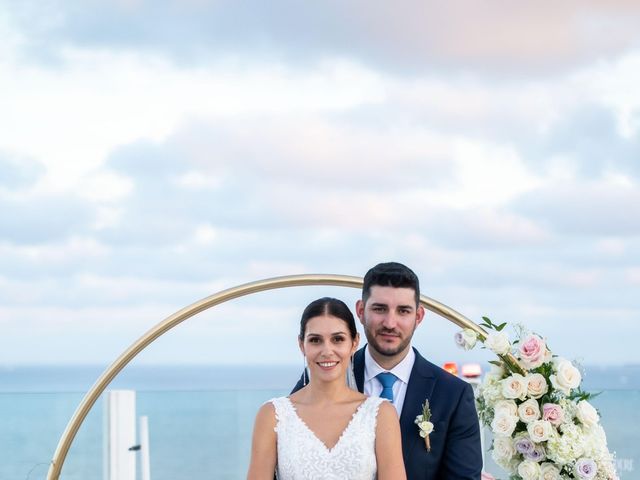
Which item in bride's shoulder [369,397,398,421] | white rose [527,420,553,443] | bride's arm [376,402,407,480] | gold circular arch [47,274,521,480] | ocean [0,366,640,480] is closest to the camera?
bride's arm [376,402,407,480]

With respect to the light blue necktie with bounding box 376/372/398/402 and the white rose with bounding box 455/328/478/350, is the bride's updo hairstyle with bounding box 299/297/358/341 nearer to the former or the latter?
the light blue necktie with bounding box 376/372/398/402

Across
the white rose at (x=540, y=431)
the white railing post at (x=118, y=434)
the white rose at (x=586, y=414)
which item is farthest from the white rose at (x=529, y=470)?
the white railing post at (x=118, y=434)

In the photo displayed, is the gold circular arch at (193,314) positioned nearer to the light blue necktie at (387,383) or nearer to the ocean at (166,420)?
the light blue necktie at (387,383)

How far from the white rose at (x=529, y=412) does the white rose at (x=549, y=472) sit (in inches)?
8.4

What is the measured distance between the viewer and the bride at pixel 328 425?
3.70 m

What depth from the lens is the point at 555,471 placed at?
14.2 feet

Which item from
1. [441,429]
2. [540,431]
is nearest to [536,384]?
[540,431]

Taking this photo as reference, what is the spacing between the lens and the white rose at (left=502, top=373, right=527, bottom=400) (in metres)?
4.34

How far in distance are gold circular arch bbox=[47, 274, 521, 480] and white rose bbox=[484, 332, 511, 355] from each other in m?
0.58

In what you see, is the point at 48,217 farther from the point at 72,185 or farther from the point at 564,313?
the point at 564,313

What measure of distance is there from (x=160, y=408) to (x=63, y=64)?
664cm

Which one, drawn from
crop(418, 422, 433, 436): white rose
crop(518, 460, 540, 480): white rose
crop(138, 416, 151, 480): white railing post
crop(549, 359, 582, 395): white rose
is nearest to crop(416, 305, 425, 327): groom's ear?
crop(418, 422, 433, 436): white rose

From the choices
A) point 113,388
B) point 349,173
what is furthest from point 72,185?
point 113,388

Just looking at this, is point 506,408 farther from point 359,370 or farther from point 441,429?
point 359,370
